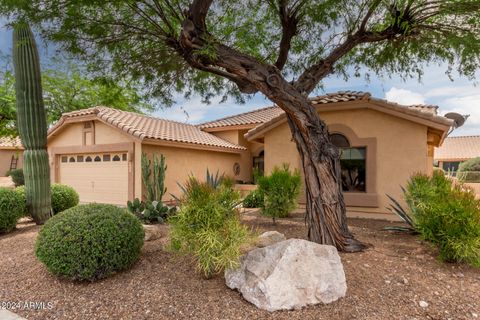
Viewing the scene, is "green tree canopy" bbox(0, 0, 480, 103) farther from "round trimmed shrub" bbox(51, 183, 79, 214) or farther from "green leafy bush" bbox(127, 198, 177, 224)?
"round trimmed shrub" bbox(51, 183, 79, 214)

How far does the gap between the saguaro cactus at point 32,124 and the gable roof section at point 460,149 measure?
36.6 m

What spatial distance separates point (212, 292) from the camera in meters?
4.36

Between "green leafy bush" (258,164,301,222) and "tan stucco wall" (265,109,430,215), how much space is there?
187 cm

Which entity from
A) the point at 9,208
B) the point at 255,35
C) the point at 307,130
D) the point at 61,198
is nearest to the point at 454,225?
the point at 307,130

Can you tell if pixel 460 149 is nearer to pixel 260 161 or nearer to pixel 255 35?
pixel 260 161

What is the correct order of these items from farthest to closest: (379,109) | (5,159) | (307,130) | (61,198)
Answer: (5,159)
(61,198)
(379,109)
(307,130)

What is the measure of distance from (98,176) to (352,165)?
40.7 ft

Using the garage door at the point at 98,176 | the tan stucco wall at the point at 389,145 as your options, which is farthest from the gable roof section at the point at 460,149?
the garage door at the point at 98,176

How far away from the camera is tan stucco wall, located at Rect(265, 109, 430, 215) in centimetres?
971

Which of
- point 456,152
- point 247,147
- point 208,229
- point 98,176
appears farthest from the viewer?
point 456,152

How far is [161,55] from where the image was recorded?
7910mm

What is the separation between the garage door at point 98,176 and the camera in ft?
48.5

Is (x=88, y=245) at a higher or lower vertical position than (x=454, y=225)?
lower

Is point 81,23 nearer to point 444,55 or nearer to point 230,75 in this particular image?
point 230,75
